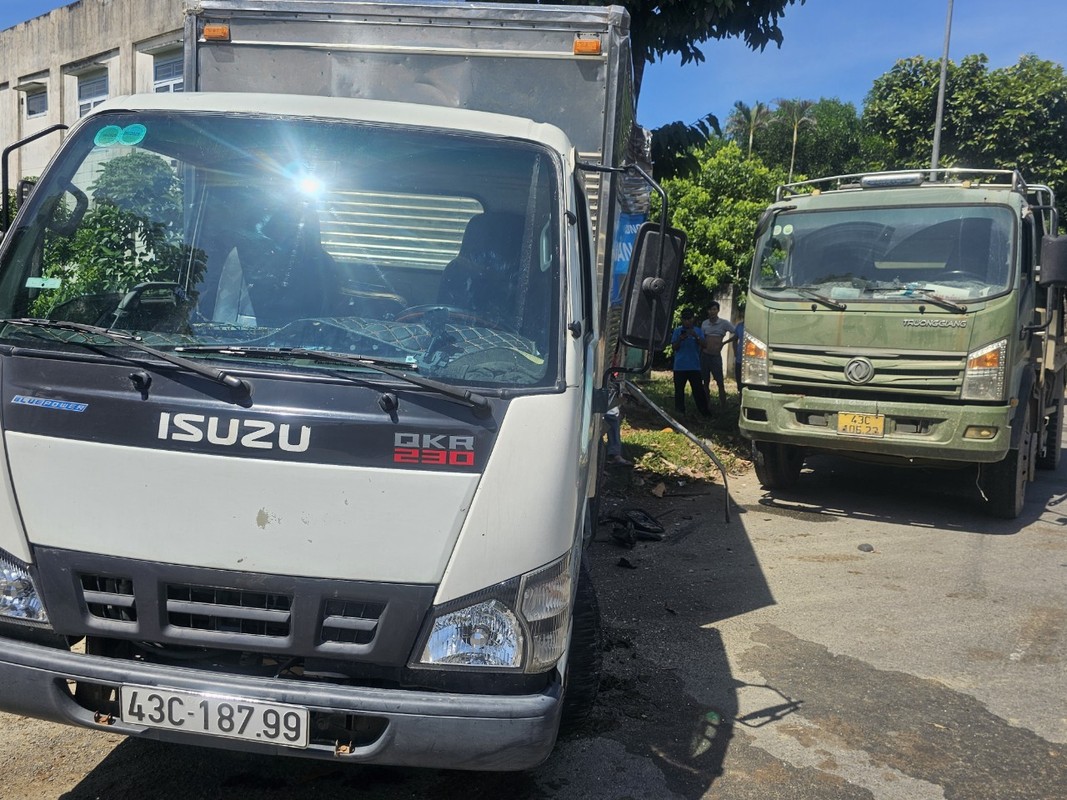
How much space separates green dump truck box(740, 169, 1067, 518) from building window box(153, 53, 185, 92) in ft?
36.4

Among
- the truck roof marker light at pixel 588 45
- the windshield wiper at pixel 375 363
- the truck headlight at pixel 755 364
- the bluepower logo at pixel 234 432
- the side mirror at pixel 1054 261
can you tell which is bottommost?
the truck headlight at pixel 755 364

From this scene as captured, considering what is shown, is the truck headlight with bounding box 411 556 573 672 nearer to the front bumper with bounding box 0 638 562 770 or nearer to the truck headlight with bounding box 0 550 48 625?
the front bumper with bounding box 0 638 562 770

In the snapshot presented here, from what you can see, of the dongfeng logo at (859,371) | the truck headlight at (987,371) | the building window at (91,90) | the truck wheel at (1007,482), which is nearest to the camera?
the truck headlight at (987,371)

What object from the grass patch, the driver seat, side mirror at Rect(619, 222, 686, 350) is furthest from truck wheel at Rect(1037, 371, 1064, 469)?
the driver seat

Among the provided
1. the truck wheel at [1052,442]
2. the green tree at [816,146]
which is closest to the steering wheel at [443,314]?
the truck wheel at [1052,442]

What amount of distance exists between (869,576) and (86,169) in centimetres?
527

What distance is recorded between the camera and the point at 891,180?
8453mm

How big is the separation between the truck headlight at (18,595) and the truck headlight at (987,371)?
6.62m

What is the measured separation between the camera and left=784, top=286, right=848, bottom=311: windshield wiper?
773 centimetres

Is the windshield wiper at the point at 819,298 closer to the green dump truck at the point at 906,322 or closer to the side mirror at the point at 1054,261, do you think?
the green dump truck at the point at 906,322

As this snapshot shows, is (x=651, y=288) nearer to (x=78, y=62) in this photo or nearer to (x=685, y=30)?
(x=685, y=30)

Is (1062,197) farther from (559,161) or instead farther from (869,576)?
(559,161)

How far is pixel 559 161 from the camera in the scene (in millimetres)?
3373

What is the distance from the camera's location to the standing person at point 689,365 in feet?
40.3
